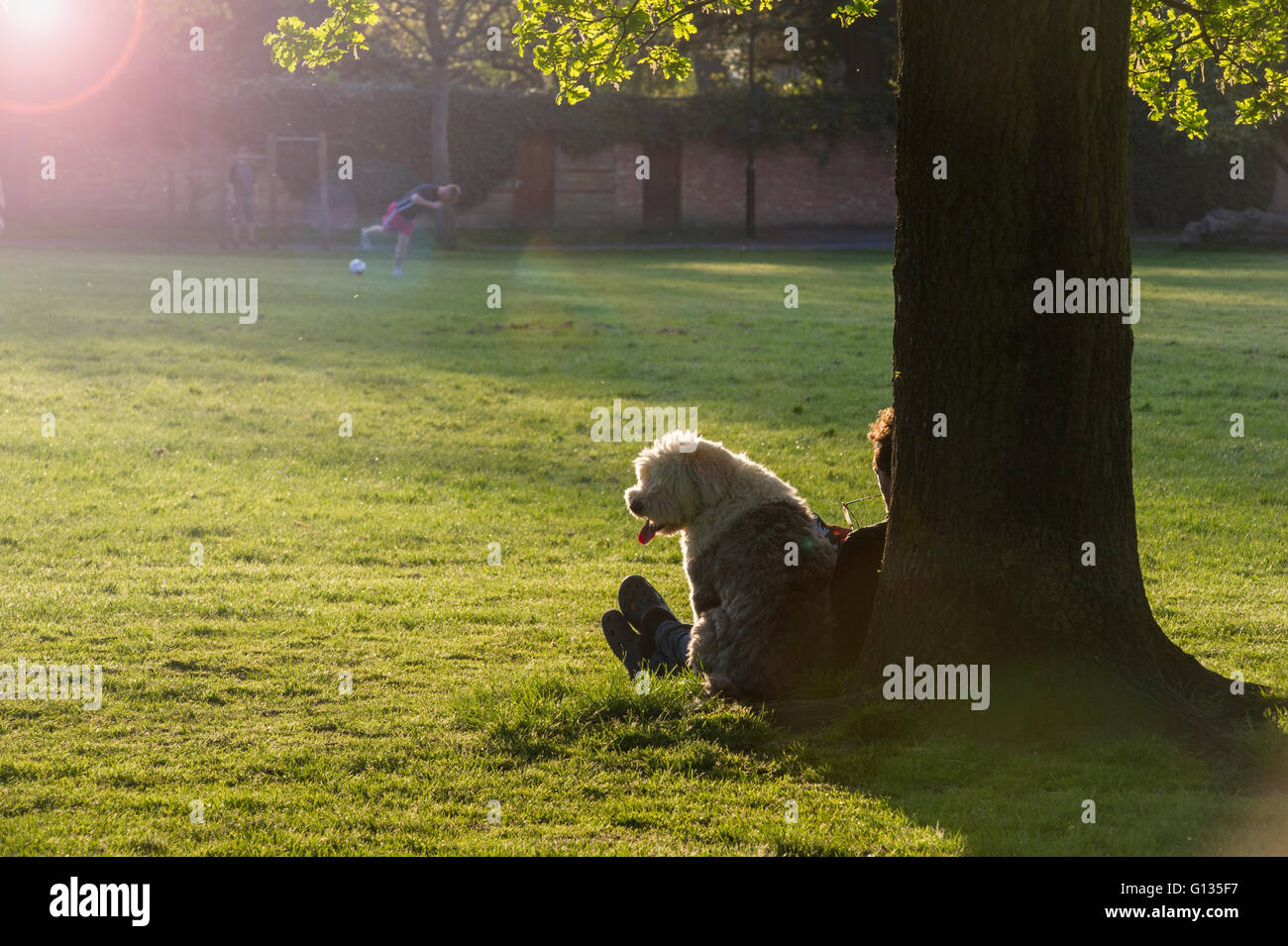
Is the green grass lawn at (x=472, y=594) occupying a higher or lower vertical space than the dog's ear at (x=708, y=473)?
lower

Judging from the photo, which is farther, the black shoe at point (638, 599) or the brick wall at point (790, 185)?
the brick wall at point (790, 185)

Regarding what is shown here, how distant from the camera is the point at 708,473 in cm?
577

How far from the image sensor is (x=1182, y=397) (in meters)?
13.9

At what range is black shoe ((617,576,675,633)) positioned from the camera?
668 cm

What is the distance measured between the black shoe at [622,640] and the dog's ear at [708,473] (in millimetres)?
1105

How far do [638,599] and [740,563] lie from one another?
4.08 ft

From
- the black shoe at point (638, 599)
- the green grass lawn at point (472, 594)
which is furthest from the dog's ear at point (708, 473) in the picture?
the black shoe at point (638, 599)

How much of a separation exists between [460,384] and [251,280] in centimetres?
1162

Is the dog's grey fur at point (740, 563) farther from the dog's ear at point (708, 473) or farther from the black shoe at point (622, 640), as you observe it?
the black shoe at point (622, 640)

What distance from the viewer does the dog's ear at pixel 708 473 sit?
576cm

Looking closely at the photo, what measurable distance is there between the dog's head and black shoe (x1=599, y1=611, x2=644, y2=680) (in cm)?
90

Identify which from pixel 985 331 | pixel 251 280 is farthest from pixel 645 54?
pixel 251 280

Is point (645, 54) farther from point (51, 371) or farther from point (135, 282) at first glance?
point (135, 282)

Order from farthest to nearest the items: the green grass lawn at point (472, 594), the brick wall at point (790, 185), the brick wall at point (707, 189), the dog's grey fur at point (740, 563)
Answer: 1. the brick wall at point (790, 185)
2. the brick wall at point (707, 189)
3. the dog's grey fur at point (740, 563)
4. the green grass lawn at point (472, 594)
